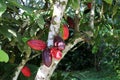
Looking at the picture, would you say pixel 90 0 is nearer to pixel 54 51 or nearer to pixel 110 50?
pixel 54 51

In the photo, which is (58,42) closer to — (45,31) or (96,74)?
(45,31)

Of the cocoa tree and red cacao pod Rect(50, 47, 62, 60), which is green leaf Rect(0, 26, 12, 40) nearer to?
the cocoa tree

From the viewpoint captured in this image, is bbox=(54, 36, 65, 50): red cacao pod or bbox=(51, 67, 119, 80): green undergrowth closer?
bbox=(54, 36, 65, 50): red cacao pod

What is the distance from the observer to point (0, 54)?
1.13 meters

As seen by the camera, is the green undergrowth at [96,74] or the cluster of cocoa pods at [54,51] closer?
the cluster of cocoa pods at [54,51]

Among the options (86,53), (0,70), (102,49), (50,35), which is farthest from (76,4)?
(86,53)

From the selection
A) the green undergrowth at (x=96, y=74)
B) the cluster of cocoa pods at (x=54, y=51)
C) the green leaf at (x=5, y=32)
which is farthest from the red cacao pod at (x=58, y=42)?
the green undergrowth at (x=96, y=74)

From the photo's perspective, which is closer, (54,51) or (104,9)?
(54,51)

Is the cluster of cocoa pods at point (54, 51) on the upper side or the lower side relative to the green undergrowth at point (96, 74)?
lower

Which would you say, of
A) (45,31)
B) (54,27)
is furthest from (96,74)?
(54,27)

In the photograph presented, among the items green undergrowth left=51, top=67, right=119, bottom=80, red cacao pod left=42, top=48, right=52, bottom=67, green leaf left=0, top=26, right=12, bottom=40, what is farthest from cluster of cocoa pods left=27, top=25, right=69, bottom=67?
green undergrowth left=51, top=67, right=119, bottom=80

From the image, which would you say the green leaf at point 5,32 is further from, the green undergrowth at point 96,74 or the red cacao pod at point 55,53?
the green undergrowth at point 96,74

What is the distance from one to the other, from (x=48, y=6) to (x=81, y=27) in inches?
9.7

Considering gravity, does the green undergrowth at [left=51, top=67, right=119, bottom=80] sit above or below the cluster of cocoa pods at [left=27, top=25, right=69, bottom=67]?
above
